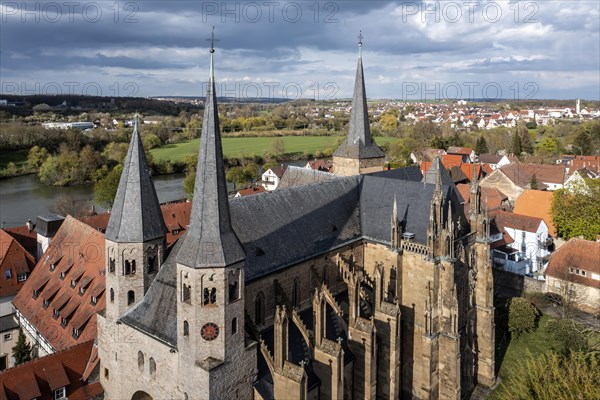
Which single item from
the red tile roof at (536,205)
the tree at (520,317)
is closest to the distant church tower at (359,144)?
the tree at (520,317)

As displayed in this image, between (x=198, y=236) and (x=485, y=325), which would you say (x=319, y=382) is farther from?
(x=485, y=325)

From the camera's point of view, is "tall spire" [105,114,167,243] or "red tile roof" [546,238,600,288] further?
"red tile roof" [546,238,600,288]

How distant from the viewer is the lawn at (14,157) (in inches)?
3932

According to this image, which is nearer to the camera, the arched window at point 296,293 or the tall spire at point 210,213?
the tall spire at point 210,213

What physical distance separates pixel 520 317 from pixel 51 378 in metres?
29.4

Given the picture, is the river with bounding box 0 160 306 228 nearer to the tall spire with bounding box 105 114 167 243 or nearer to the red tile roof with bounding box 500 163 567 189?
the tall spire with bounding box 105 114 167 243

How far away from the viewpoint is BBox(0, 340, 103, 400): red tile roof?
22828 millimetres

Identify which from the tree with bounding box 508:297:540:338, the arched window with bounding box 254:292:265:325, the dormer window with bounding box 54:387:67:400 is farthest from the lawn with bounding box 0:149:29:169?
the tree with bounding box 508:297:540:338

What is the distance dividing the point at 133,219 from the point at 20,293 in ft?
58.5

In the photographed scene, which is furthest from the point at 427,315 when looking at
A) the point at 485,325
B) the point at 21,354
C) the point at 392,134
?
the point at 392,134

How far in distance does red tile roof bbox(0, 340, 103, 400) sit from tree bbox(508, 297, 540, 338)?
88.6 feet

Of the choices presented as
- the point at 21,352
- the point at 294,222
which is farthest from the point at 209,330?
the point at 21,352

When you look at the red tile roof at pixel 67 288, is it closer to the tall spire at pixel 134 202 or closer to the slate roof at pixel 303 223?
the tall spire at pixel 134 202

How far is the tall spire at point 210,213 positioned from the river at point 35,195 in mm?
54080
